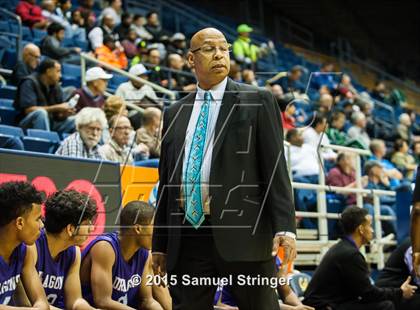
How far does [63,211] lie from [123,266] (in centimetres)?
70

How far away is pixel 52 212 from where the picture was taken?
478 centimetres

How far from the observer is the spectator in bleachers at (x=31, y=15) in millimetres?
11492

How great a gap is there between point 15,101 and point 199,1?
12655mm

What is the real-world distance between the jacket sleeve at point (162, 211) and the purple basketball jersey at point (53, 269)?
1.07 metres

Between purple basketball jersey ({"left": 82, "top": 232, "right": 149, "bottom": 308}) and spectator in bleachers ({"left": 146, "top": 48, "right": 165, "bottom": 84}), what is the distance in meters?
6.00

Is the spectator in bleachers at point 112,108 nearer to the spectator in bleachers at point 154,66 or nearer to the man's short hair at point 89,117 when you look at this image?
the man's short hair at point 89,117

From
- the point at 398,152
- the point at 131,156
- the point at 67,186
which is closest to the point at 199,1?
the point at 398,152

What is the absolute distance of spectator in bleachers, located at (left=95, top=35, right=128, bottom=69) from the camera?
1134cm

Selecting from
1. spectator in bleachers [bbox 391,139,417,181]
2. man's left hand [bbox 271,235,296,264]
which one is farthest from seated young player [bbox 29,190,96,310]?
spectator in bleachers [bbox 391,139,417,181]

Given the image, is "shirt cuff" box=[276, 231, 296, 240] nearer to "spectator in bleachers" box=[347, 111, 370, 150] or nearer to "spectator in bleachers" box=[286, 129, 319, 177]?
"spectator in bleachers" box=[286, 129, 319, 177]

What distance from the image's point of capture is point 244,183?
367 cm

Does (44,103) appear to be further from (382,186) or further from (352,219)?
(382,186)

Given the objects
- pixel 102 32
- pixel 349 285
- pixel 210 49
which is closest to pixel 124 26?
pixel 102 32

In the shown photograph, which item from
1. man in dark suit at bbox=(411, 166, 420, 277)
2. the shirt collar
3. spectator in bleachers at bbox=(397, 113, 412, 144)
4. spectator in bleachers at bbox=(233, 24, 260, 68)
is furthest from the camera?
spectator in bleachers at bbox=(397, 113, 412, 144)
